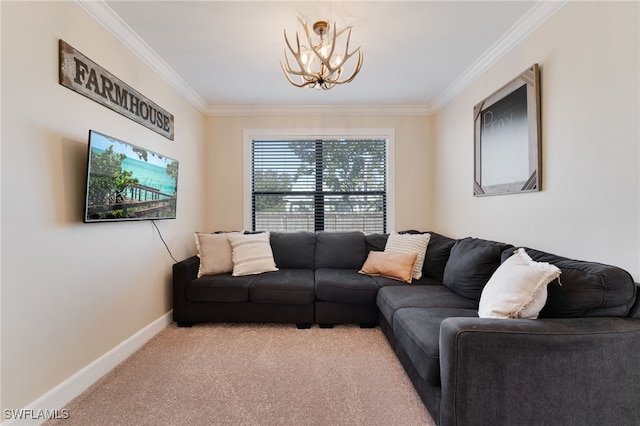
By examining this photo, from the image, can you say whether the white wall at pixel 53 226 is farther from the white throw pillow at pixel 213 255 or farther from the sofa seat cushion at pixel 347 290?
the sofa seat cushion at pixel 347 290

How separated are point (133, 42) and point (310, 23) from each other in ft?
4.75

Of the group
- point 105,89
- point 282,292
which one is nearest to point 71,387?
point 282,292

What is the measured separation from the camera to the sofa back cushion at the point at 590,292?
134 cm

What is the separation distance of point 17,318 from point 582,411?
9.04 feet

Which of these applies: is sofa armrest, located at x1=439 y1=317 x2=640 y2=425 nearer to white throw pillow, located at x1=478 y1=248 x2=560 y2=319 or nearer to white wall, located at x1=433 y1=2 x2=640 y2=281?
white throw pillow, located at x1=478 y1=248 x2=560 y2=319

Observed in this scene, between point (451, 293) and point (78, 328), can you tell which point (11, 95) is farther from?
point (451, 293)

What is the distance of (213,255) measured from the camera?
293cm

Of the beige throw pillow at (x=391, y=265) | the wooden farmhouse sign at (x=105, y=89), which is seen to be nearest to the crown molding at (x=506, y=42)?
the beige throw pillow at (x=391, y=265)

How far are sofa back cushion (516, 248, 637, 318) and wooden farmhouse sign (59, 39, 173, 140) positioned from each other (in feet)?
10.1

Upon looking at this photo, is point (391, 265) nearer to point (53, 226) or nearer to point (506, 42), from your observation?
point (506, 42)

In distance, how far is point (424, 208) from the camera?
382 cm

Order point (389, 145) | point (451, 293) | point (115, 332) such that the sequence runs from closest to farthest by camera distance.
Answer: point (115, 332) < point (451, 293) < point (389, 145)

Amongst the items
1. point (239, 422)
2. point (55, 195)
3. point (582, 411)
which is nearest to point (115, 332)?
point (55, 195)

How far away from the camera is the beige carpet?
1.57 meters
